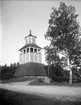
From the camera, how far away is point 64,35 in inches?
204

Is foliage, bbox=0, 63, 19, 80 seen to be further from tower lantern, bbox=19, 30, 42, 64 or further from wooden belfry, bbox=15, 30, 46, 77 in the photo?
tower lantern, bbox=19, 30, 42, 64

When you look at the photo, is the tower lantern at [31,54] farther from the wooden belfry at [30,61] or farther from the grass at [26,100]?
the grass at [26,100]

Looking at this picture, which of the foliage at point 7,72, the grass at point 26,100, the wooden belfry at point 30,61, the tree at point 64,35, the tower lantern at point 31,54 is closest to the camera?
the grass at point 26,100

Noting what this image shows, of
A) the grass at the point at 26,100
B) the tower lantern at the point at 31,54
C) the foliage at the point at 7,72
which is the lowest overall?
the grass at the point at 26,100

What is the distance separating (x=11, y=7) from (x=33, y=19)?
67cm

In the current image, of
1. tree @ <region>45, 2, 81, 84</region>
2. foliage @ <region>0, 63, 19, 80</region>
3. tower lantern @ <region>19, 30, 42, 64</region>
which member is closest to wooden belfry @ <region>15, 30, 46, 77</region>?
tower lantern @ <region>19, 30, 42, 64</region>

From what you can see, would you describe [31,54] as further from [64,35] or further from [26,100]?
[26,100]

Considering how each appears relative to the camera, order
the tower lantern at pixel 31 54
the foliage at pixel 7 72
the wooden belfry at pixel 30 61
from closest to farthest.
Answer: the foliage at pixel 7 72
the wooden belfry at pixel 30 61
the tower lantern at pixel 31 54

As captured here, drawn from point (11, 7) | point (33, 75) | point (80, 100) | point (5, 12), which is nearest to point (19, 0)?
point (11, 7)

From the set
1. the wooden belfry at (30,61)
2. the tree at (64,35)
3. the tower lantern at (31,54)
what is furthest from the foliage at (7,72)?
the tree at (64,35)

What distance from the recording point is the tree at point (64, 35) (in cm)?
505

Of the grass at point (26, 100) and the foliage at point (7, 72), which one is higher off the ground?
the foliage at point (7, 72)

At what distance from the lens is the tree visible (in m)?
5.05

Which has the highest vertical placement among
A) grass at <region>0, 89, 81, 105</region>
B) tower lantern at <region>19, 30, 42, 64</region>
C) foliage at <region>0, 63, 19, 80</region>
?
tower lantern at <region>19, 30, 42, 64</region>
